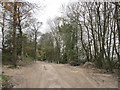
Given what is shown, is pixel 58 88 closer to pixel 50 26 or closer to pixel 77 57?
pixel 77 57

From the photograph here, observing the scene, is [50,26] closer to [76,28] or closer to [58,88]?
[76,28]

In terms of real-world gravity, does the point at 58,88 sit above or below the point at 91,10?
below

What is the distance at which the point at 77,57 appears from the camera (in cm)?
1839

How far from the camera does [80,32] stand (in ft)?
60.4

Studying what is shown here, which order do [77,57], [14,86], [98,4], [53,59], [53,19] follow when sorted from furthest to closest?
[53,59], [53,19], [77,57], [98,4], [14,86]

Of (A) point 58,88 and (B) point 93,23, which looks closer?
(A) point 58,88

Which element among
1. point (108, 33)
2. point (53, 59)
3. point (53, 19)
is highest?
point (53, 19)

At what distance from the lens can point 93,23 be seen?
13297 mm

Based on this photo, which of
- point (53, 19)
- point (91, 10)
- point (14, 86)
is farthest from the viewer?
point (53, 19)

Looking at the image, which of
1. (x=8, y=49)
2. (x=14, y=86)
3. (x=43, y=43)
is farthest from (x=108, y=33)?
(x=43, y=43)

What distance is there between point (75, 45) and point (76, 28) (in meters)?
2.95

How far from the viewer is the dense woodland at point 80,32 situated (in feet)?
Answer: 34.2

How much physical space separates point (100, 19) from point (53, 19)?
59.1 feet

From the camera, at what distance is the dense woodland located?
10.4 m
